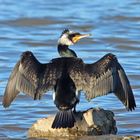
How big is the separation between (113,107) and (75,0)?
1015cm

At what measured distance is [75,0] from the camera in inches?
843

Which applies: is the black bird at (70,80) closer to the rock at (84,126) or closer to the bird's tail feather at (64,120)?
the bird's tail feather at (64,120)

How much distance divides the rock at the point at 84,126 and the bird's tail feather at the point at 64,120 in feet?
0.70

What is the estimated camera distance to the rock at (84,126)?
965 cm

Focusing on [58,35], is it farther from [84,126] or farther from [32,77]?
[84,126]

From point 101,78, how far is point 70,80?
1.22 feet

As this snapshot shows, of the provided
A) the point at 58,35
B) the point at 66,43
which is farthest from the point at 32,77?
the point at 58,35

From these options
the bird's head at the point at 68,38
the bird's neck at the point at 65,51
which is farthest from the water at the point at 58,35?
the bird's head at the point at 68,38

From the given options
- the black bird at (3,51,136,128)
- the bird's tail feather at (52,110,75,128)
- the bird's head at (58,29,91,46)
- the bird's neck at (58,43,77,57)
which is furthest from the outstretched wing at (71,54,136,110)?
the bird's head at (58,29,91,46)

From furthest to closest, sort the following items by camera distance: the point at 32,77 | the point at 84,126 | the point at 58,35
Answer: the point at 58,35, the point at 32,77, the point at 84,126

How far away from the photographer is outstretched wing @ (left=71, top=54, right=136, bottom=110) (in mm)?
9672

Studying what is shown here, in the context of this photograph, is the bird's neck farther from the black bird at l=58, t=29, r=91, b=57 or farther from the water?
the water

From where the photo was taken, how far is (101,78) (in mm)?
9703

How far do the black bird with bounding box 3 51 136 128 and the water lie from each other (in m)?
0.68
